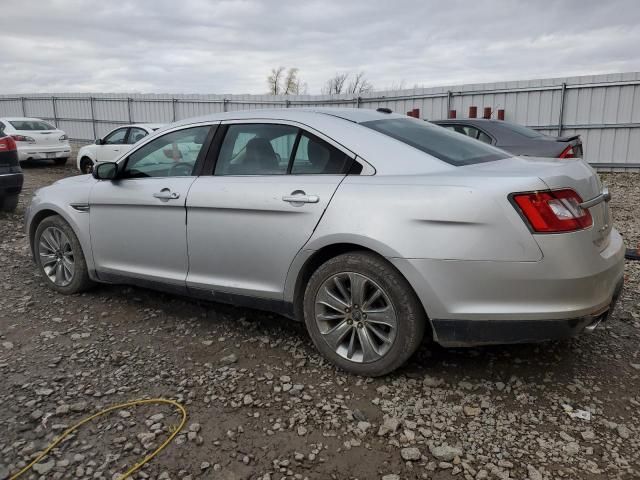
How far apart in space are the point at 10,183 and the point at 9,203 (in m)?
0.58

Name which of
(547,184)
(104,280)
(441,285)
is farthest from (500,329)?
(104,280)

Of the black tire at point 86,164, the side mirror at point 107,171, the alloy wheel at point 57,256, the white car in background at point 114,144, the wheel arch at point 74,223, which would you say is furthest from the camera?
the black tire at point 86,164

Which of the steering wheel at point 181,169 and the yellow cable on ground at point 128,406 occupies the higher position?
the steering wheel at point 181,169

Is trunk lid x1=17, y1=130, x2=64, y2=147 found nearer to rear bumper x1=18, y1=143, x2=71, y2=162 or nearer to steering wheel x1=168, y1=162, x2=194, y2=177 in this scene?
rear bumper x1=18, y1=143, x2=71, y2=162

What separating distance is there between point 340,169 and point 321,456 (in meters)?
1.57

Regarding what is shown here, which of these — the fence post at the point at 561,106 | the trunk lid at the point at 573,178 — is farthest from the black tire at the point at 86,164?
the trunk lid at the point at 573,178

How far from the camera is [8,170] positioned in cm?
774

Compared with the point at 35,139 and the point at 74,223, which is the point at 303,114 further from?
the point at 35,139

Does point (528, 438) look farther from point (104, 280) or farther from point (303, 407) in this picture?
point (104, 280)

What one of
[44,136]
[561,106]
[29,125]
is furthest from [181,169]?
[29,125]

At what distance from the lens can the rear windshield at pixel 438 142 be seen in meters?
3.18

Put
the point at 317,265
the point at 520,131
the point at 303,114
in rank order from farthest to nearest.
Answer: the point at 520,131, the point at 303,114, the point at 317,265

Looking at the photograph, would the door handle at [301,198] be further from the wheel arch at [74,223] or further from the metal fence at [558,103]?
the metal fence at [558,103]

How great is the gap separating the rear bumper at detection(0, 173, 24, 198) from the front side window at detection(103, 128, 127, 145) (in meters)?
6.06
